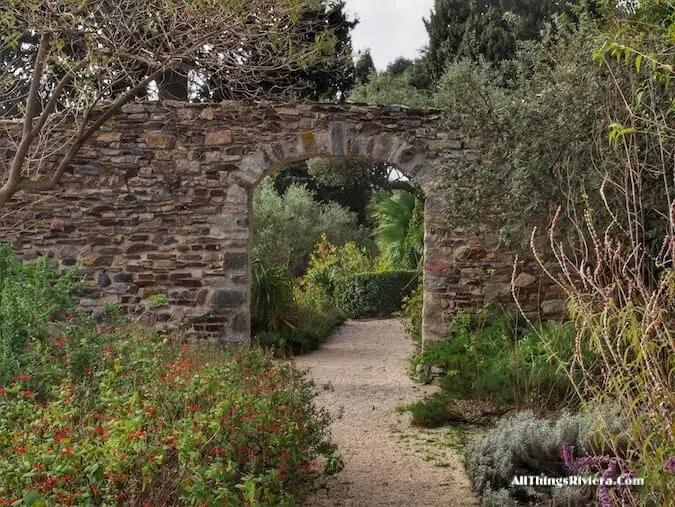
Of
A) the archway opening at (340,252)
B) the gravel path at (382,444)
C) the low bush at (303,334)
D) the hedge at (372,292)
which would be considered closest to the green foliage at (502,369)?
the gravel path at (382,444)

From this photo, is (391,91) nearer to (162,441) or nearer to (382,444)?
(382,444)

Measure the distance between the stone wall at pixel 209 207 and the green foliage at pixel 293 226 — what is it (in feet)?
18.7

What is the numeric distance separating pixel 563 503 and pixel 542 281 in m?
3.96

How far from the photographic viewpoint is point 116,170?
25.0 ft

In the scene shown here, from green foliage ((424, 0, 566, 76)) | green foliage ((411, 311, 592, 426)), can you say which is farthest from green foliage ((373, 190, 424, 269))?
green foliage ((411, 311, 592, 426))

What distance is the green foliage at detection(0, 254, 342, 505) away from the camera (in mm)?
2469

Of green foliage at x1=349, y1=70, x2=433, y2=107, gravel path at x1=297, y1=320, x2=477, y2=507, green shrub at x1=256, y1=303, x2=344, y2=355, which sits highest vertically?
green foliage at x1=349, y1=70, x2=433, y2=107

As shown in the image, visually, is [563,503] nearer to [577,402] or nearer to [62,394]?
[577,402]

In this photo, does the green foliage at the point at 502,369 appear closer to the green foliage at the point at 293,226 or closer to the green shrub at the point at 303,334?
the green shrub at the point at 303,334

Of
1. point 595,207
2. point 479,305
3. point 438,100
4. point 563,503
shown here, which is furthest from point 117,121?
point 563,503

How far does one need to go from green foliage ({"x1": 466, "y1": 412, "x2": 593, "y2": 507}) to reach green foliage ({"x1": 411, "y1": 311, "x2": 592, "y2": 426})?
85 cm

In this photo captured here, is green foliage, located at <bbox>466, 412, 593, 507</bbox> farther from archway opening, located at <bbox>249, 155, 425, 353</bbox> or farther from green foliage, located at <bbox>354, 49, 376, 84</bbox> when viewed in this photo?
green foliage, located at <bbox>354, 49, 376, 84</bbox>

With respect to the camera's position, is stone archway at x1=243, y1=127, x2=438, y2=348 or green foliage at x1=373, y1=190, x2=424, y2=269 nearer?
stone archway at x1=243, y1=127, x2=438, y2=348

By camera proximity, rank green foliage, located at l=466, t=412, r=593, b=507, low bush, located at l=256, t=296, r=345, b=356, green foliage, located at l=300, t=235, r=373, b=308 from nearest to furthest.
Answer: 1. green foliage, located at l=466, t=412, r=593, b=507
2. low bush, located at l=256, t=296, r=345, b=356
3. green foliage, located at l=300, t=235, r=373, b=308
